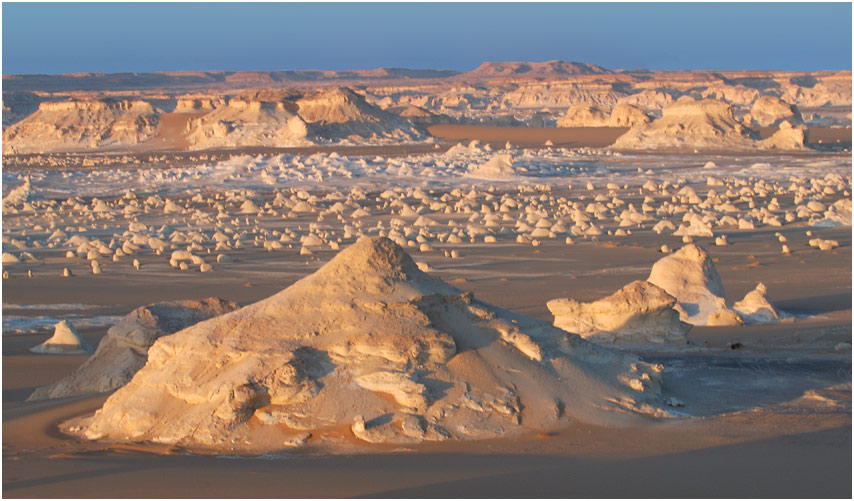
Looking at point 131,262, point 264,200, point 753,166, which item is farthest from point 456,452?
point 753,166

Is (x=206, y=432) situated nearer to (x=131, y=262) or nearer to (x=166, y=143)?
(x=131, y=262)

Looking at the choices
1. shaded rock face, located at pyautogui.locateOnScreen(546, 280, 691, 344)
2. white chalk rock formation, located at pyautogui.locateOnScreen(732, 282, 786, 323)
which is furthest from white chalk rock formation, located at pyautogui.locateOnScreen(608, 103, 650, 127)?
shaded rock face, located at pyautogui.locateOnScreen(546, 280, 691, 344)

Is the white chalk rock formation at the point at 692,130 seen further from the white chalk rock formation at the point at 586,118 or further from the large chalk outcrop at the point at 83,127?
the large chalk outcrop at the point at 83,127

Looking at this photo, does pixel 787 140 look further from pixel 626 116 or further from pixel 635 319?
pixel 635 319

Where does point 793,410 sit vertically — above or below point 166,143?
below

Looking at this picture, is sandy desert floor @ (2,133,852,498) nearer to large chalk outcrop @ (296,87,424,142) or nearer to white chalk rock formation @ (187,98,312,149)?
white chalk rock formation @ (187,98,312,149)


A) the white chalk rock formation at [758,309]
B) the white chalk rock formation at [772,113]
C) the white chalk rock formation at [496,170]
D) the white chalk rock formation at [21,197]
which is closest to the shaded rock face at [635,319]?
Answer: the white chalk rock formation at [758,309]
